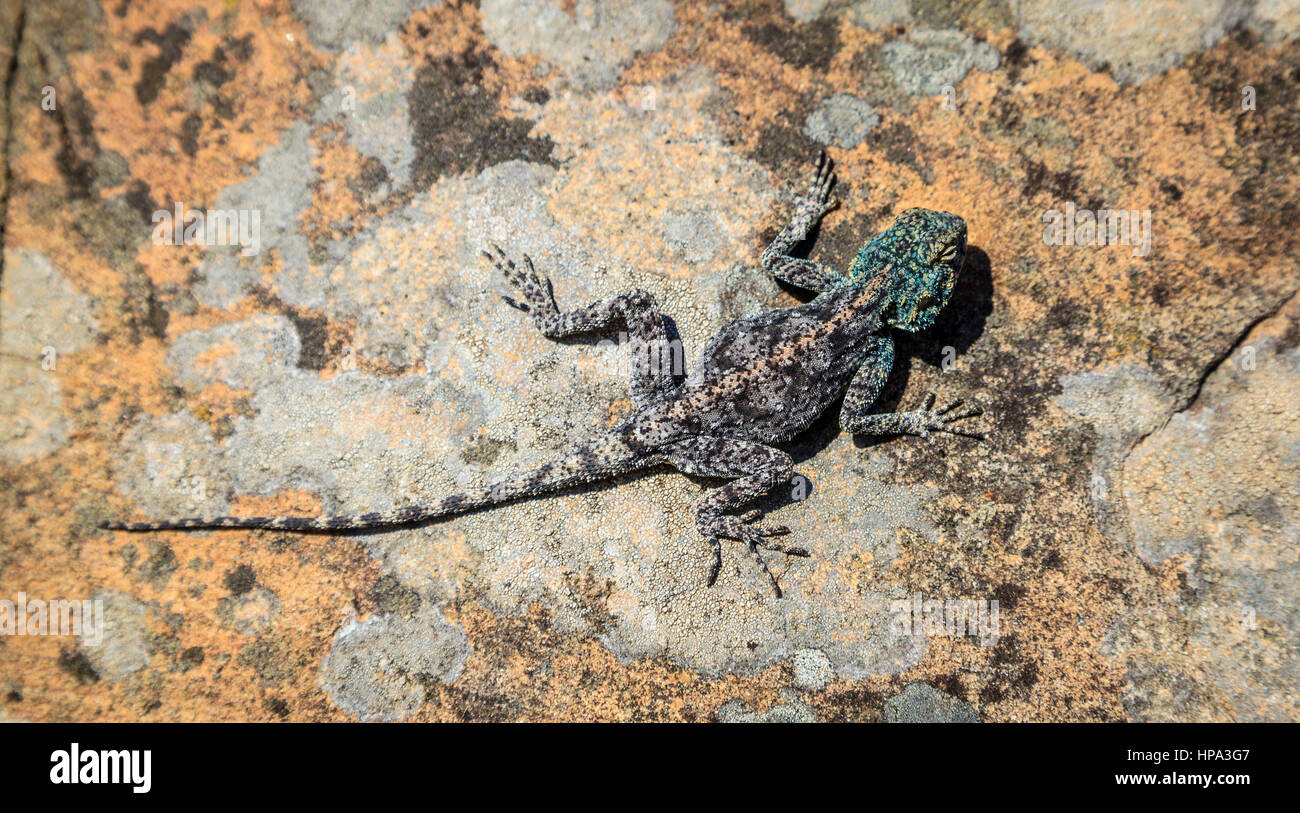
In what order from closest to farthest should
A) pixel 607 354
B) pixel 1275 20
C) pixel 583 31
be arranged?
pixel 1275 20 < pixel 583 31 < pixel 607 354

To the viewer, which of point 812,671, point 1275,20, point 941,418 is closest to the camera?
point 1275,20

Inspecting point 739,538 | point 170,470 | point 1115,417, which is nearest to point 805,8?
point 1115,417

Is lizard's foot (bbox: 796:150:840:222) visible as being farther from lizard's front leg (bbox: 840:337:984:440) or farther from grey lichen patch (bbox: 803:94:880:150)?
lizard's front leg (bbox: 840:337:984:440)

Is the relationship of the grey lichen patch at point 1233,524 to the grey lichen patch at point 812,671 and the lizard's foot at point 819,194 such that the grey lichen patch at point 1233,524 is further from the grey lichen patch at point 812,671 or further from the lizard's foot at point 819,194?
the lizard's foot at point 819,194

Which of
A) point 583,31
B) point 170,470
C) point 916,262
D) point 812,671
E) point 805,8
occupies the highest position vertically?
point 805,8

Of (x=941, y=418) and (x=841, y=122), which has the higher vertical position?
(x=841, y=122)

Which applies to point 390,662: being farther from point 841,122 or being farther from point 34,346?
point 841,122

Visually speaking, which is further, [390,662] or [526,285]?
[526,285]
